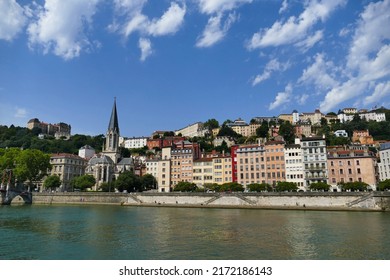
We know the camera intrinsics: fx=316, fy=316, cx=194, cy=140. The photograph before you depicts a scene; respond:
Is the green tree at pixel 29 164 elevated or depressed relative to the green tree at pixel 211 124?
depressed

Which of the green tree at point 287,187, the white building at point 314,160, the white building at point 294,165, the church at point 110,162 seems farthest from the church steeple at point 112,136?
the green tree at point 287,187

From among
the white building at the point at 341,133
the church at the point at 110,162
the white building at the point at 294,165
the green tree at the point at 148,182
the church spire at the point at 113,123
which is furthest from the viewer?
the white building at the point at 341,133

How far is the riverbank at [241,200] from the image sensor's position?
42.7 m

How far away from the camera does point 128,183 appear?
6862 cm

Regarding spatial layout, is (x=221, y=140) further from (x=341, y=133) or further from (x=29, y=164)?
(x=29, y=164)

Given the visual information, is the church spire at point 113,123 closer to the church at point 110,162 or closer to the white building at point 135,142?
the church at point 110,162

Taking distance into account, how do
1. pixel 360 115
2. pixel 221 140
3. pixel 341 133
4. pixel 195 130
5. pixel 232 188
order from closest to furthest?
pixel 232 188
pixel 341 133
pixel 221 140
pixel 360 115
pixel 195 130

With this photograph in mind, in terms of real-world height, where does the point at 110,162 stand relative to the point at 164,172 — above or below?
above

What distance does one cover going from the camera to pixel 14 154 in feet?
226

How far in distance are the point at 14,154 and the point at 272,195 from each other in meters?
Result: 55.4

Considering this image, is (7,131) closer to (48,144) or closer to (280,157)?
(48,144)

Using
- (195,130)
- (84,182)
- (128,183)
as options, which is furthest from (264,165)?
(195,130)

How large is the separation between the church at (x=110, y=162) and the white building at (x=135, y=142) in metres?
44.6

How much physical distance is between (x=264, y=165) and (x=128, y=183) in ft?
95.9
